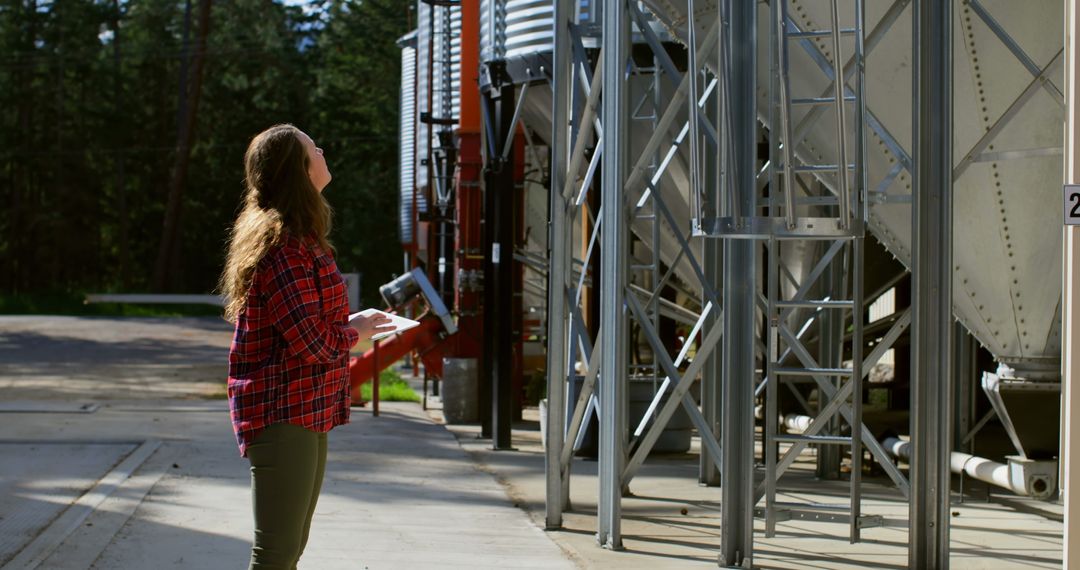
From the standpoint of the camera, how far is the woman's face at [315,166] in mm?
4488

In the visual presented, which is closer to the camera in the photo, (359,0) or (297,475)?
(297,475)

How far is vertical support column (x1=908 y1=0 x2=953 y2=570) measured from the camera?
6.88 metres

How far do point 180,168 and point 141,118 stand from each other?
30.5 ft

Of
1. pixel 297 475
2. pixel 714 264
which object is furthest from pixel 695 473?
pixel 297 475

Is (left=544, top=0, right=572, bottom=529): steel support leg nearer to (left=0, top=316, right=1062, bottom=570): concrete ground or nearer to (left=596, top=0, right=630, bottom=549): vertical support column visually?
(left=0, top=316, right=1062, bottom=570): concrete ground

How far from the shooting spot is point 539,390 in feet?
56.0

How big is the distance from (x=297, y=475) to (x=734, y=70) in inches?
143

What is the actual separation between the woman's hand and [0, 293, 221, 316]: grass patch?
42390 millimetres

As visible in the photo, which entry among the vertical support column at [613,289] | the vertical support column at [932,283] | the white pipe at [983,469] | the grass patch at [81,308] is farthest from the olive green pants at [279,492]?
the grass patch at [81,308]

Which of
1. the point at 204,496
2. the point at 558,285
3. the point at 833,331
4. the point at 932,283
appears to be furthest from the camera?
the point at 833,331

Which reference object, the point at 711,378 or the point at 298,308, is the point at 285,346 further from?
the point at 711,378

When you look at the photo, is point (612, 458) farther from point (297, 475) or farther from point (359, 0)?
point (359, 0)

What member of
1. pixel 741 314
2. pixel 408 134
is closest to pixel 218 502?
pixel 741 314

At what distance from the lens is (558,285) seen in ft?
27.0
